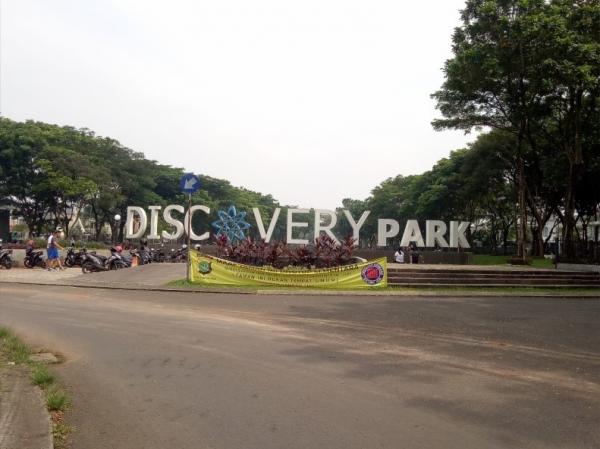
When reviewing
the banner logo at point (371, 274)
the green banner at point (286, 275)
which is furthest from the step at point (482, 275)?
the green banner at point (286, 275)

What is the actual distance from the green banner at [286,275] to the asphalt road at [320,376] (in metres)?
5.37

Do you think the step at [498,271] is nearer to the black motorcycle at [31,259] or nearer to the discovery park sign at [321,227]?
the discovery park sign at [321,227]

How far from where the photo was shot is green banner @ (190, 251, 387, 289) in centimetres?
1833

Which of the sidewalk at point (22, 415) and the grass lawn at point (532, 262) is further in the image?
the grass lawn at point (532, 262)

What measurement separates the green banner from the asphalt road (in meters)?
5.37

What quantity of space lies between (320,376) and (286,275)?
11.6 meters

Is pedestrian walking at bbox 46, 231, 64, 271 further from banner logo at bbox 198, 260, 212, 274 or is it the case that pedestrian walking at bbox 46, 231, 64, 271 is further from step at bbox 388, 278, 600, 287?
step at bbox 388, 278, 600, 287

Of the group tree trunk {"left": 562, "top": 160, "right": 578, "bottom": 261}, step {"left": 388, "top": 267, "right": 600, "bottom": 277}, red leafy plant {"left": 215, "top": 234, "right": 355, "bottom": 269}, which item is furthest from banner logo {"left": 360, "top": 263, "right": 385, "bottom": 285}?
tree trunk {"left": 562, "top": 160, "right": 578, "bottom": 261}

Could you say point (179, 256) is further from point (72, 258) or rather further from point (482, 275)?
point (482, 275)

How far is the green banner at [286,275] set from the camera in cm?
1833

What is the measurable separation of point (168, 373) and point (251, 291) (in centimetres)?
1008

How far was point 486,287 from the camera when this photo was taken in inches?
771

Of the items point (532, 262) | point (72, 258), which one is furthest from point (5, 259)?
point (532, 262)

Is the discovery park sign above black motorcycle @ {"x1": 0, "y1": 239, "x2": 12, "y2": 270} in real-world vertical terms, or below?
above
